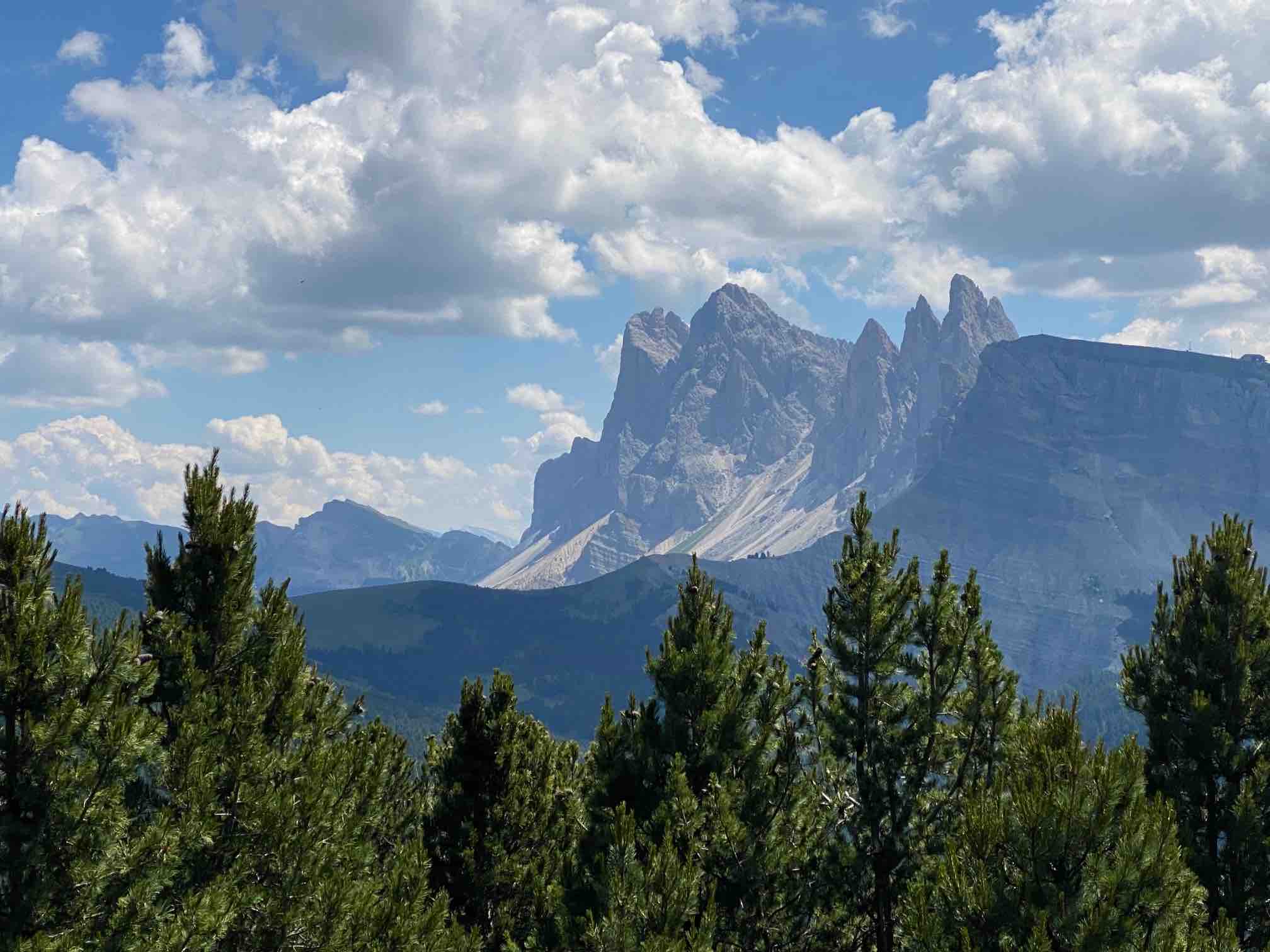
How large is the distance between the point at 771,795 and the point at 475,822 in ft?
36.7

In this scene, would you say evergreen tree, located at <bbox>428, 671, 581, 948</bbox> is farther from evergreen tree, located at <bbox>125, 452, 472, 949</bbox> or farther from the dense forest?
evergreen tree, located at <bbox>125, 452, 472, 949</bbox>

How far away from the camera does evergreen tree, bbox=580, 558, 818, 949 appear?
2567 cm

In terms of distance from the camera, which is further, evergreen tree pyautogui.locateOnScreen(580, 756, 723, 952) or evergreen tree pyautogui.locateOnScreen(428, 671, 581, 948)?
evergreen tree pyautogui.locateOnScreen(428, 671, 581, 948)

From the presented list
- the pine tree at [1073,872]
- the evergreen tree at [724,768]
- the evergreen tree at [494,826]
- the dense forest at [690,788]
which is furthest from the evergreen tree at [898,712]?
the evergreen tree at [494,826]

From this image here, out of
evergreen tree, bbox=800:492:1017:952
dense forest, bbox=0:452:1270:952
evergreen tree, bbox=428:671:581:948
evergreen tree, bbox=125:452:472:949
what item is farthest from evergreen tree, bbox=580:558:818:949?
evergreen tree, bbox=125:452:472:949

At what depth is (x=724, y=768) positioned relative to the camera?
2698 cm

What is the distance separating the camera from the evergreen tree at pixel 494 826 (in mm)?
33000

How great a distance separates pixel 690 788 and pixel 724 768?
62.1 inches

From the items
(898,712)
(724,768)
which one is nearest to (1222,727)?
(898,712)

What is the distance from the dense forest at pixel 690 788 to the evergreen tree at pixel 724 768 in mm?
81

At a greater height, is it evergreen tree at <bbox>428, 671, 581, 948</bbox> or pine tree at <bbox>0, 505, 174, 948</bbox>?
pine tree at <bbox>0, 505, 174, 948</bbox>

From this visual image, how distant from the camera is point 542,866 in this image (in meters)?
34.2

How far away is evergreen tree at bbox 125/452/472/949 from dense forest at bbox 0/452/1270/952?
0.25ft

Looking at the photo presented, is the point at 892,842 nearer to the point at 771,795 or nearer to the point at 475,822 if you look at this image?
the point at 771,795
